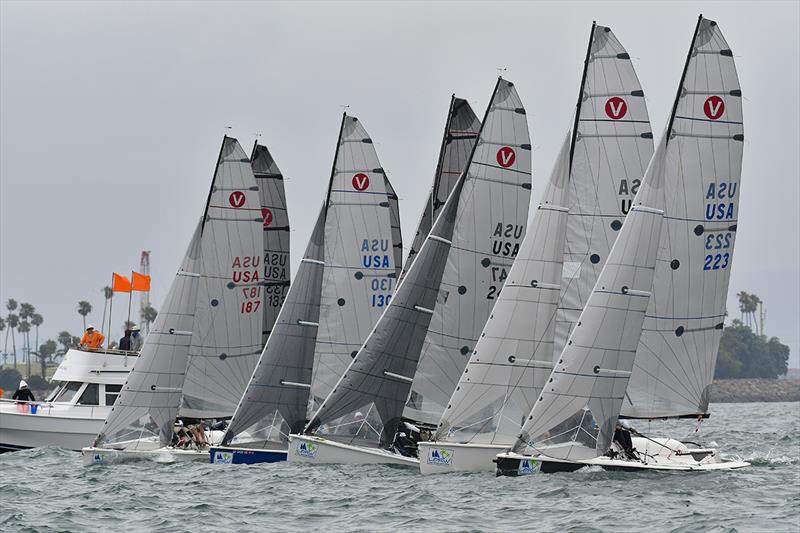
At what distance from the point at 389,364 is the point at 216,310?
694cm

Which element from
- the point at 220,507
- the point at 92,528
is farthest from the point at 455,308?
the point at 92,528

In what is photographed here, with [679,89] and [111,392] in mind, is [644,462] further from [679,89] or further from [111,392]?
[111,392]

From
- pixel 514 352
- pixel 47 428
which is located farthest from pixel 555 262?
pixel 47 428

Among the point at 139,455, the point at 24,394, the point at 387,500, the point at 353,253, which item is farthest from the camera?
the point at 24,394

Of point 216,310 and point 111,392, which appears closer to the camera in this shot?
point 216,310

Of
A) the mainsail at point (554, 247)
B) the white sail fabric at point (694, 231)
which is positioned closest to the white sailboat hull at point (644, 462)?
the white sail fabric at point (694, 231)

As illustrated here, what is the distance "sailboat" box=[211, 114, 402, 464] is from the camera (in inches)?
1312

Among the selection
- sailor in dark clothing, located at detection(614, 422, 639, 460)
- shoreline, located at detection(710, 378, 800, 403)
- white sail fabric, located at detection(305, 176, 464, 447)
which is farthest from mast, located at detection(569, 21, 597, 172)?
shoreline, located at detection(710, 378, 800, 403)

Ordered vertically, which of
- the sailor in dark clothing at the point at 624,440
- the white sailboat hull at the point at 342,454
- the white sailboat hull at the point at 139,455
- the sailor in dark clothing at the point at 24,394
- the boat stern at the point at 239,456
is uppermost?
the sailor in dark clothing at the point at 624,440

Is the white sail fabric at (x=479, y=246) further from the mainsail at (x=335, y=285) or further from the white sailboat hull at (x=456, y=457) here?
the mainsail at (x=335, y=285)

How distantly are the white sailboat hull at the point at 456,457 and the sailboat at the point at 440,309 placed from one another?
2.31 m

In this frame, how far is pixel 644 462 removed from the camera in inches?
1073

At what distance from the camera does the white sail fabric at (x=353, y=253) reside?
112 ft

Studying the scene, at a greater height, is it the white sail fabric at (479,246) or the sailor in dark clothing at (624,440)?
the white sail fabric at (479,246)
